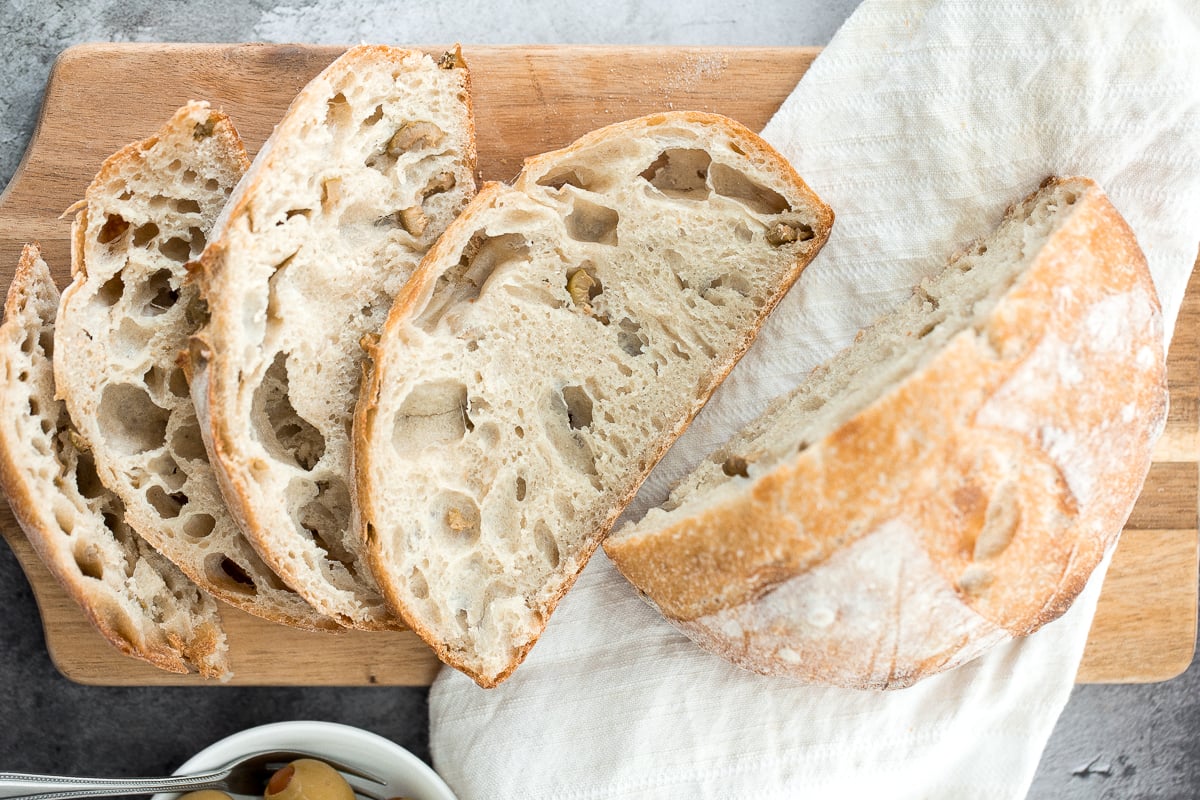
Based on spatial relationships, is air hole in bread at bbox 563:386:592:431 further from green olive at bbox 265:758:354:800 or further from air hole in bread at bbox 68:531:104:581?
air hole in bread at bbox 68:531:104:581

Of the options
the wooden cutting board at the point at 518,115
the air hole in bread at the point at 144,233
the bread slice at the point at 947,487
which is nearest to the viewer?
the bread slice at the point at 947,487

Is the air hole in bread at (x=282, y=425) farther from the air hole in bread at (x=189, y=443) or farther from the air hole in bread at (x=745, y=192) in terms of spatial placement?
the air hole in bread at (x=745, y=192)

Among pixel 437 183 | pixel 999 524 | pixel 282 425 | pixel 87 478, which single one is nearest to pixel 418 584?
pixel 282 425

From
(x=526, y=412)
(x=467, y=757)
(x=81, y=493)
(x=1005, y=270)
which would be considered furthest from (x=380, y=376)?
(x=1005, y=270)

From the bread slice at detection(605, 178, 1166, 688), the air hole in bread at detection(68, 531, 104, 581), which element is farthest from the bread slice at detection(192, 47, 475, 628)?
the bread slice at detection(605, 178, 1166, 688)

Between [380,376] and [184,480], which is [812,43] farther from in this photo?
[184,480]

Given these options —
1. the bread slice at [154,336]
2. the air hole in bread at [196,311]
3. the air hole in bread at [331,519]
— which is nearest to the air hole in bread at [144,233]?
the bread slice at [154,336]

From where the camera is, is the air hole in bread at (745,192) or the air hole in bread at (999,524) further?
the air hole in bread at (745,192)
